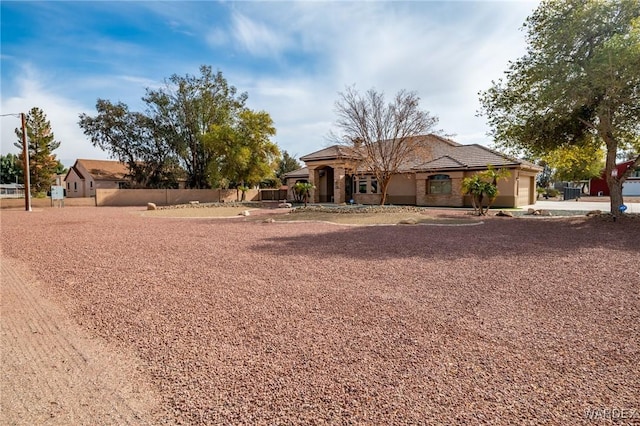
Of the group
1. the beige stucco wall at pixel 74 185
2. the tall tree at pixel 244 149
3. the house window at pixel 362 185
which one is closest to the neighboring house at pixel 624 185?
the house window at pixel 362 185

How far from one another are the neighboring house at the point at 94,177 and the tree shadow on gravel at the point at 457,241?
42195mm

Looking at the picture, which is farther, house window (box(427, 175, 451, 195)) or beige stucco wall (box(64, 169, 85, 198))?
beige stucco wall (box(64, 169, 85, 198))

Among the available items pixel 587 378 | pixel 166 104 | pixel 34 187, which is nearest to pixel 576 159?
pixel 587 378

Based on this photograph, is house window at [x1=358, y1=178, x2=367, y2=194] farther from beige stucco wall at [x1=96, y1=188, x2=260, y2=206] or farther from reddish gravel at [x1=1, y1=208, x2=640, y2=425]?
reddish gravel at [x1=1, y1=208, x2=640, y2=425]

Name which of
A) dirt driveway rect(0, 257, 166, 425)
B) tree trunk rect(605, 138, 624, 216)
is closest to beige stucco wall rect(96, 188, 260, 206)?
tree trunk rect(605, 138, 624, 216)

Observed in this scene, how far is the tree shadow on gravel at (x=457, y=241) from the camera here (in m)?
8.41

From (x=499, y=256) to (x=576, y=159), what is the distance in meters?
15.3

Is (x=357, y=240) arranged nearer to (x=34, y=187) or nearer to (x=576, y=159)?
(x=576, y=159)

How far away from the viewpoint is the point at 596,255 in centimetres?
798

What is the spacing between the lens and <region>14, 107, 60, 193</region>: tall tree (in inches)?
1453

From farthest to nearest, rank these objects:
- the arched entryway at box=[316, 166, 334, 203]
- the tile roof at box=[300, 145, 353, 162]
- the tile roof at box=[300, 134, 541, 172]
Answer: the arched entryway at box=[316, 166, 334, 203] → the tile roof at box=[300, 145, 353, 162] → the tile roof at box=[300, 134, 541, 172]

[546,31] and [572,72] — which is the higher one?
[546,31]

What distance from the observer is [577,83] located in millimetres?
12641

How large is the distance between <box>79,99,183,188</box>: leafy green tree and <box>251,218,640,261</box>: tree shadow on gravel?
115ft
